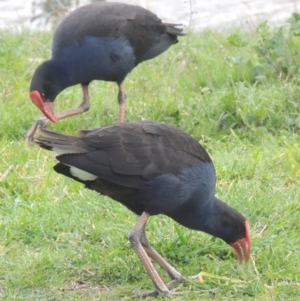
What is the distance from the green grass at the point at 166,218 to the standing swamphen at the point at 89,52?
290 mm

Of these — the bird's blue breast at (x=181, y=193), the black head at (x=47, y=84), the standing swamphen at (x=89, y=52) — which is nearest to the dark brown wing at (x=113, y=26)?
the standing swamphen at (x=89, y=52)

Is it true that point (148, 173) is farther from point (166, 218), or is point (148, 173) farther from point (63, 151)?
point (166, 218)

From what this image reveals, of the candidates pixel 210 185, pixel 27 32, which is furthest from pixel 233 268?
pixel 27 32

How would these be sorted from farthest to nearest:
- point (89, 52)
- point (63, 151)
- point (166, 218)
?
1. point (89, 52)
2. point (166, 218)
3. point (63, 151)

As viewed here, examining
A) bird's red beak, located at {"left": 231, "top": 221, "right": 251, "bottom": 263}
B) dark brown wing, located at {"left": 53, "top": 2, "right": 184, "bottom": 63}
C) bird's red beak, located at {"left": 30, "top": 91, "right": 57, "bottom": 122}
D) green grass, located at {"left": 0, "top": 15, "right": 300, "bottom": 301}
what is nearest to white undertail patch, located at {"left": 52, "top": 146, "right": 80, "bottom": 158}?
green grass, located at {"left": 0, "top": 15, "right": 300, "bottom": 301}

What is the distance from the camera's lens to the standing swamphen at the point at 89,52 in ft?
21.1

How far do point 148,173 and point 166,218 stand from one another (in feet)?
2.81

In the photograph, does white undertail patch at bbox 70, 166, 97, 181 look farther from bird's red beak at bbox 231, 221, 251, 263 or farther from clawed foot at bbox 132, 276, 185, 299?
bird's red beak at bbox 231, 221, 251, 263

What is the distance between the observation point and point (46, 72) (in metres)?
6.52

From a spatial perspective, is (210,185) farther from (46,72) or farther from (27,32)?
(27,32)

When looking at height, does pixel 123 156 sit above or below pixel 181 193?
above

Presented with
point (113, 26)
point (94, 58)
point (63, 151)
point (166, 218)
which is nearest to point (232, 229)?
point (166, 218)

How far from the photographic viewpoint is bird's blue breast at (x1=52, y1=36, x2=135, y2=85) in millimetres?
6422

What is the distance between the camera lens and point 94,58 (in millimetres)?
6434
